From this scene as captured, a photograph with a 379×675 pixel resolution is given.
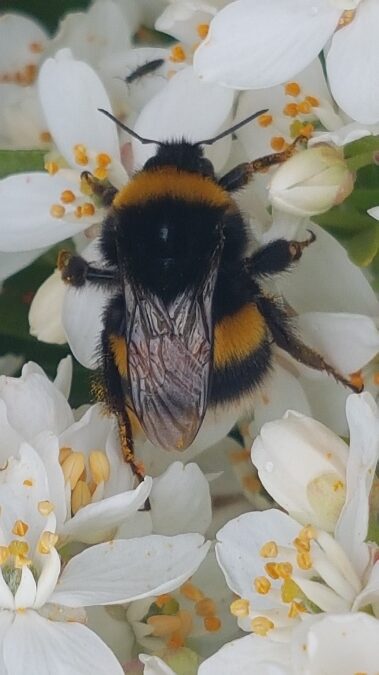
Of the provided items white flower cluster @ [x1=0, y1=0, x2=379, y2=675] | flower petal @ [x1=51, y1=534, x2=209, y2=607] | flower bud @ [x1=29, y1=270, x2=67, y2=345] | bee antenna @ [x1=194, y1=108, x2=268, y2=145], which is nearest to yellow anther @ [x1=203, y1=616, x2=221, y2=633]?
white flower cluster @ [x1=0, y1=0, x2=379, y2=675]

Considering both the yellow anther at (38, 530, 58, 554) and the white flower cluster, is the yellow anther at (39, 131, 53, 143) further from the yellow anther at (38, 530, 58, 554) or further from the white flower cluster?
the yellow anther at (38, 530, 58, 554)

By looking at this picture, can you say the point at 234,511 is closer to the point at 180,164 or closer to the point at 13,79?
the point at 180,164

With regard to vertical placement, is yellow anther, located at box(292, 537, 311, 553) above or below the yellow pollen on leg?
below

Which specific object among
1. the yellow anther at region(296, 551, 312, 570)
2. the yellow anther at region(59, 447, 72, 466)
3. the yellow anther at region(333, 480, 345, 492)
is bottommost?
the yellow anther at region(59, 447, 72, 466)

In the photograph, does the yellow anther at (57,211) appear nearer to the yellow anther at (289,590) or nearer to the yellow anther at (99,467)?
the yellow anther at (99,467)

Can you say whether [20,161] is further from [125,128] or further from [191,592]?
[191,592]

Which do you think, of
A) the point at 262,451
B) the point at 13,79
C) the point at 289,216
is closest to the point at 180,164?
the point at 289,216
